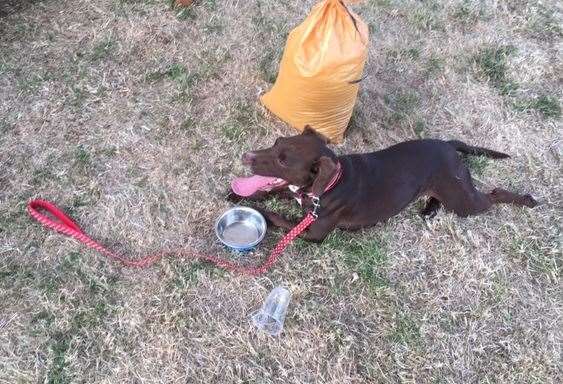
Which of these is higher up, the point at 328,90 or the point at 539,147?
the point at 328,90

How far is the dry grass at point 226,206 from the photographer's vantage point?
2.98 meters

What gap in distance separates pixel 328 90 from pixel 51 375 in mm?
2377

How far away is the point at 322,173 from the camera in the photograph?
3031 millimetres

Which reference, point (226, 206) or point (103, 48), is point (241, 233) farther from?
point (103, 48)

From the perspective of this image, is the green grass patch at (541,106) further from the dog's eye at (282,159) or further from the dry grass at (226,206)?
the dog's eye at (282,159)

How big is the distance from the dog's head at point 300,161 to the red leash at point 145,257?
0.24m

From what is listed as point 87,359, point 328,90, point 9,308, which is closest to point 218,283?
point 87,359

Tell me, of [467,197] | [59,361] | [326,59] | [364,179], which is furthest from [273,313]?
[326,59]

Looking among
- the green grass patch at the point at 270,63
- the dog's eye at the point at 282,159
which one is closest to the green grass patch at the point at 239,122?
the green grass patch at the point at 270,63

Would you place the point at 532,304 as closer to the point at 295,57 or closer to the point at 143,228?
the point at 295,57

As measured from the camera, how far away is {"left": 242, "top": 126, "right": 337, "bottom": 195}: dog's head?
305 cm

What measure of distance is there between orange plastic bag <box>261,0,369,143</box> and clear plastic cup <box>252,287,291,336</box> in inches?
52.9

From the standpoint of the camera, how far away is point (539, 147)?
4.40 m

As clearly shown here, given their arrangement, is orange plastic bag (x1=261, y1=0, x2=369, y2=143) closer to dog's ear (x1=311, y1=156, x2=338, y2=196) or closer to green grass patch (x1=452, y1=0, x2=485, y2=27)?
dog's ear (x1=311, y1=156, x2=338, y2=196)
